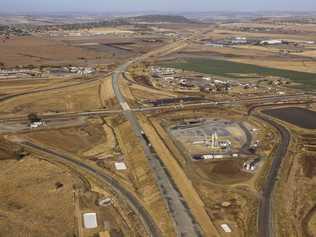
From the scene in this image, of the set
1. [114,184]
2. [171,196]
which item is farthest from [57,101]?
[171,196]

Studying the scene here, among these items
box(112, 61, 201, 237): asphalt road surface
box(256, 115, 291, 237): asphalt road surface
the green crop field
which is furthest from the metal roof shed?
the green crop field

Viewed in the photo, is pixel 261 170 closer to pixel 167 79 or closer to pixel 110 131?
pixel 110 131

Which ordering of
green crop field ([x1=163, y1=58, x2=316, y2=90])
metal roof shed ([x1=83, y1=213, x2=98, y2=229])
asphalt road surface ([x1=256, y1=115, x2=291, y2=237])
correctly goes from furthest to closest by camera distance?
1. green crop field ([x1=163, y1=58, x2=316, y2=90])
2. asphalt road surface ([x1=256, y1=115, x2=291, y2=237])
3. metal roof shed ([x1=83, y1=213, x2=98, y2=229])

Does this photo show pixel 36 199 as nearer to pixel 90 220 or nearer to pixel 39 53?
pixel 90 220

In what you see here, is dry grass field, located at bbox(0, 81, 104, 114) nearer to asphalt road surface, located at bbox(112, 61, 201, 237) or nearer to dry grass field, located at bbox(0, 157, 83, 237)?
asphalt road surface, located at bbox(112, 61, 201, 237)

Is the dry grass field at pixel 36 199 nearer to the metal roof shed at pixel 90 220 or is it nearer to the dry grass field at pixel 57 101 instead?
the metal roof shed at pixel 90 220

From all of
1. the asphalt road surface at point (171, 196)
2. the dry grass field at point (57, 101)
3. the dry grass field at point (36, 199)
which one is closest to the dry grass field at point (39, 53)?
the dry grass field at point (57, 101)
